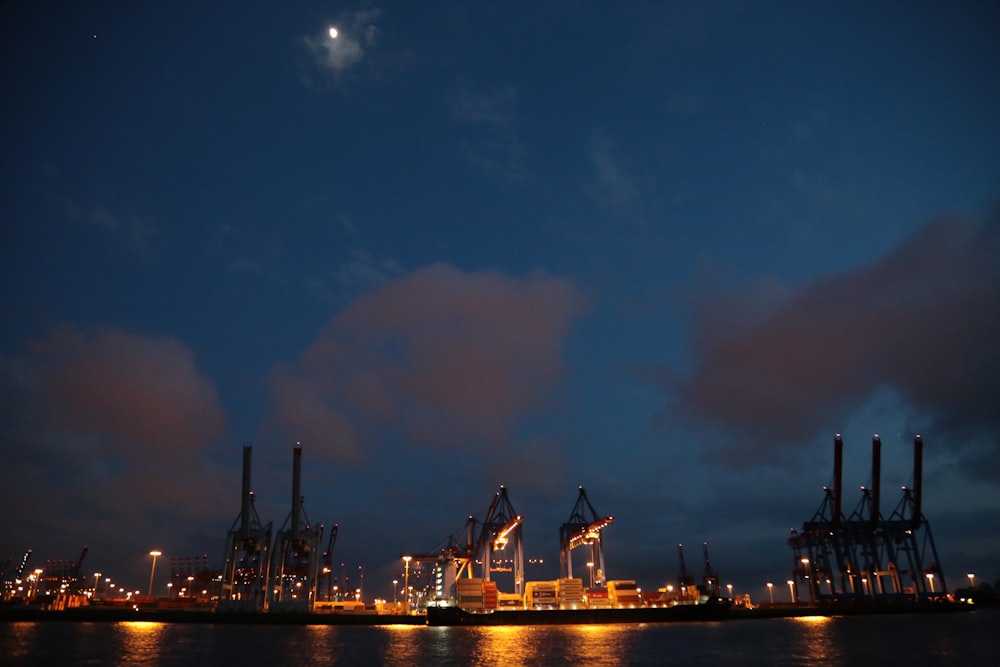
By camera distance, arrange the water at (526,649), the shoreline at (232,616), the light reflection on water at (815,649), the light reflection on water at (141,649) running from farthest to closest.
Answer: the shoreline at (232,616) → the light reflection on water at (141,649) → the water at (526,649) → the light reflection on water at (815,649)

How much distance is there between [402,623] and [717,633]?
2284 inches

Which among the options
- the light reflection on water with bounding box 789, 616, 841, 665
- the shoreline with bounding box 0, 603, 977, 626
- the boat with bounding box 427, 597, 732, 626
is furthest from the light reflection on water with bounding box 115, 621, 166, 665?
the boat with bounding box 427, 597, 732, 626

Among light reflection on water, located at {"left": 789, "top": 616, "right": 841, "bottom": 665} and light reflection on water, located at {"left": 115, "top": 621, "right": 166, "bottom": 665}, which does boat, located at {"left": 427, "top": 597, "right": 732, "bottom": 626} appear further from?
light reflection on water, located at {"left": 115, "top": 621, "right": 166, "bottom": 665}

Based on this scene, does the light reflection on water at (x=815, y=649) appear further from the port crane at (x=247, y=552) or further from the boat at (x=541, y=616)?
the port crane at (x=247, y=552)

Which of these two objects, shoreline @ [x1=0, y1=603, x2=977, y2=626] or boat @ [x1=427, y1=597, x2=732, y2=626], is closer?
boat @ [x1=427, y1=597, x2=732, y2=626]

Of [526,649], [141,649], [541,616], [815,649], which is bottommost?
[541,616]

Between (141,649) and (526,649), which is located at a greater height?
(141,649)

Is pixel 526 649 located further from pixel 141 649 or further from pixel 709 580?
pixel 709 580

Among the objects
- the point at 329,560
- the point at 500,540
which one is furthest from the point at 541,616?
the point at 329,560

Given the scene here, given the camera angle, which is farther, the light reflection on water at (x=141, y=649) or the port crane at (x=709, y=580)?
the port crane at (x=709, y=580)

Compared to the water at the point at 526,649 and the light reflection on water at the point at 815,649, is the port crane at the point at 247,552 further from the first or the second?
the light reflection on water at the point at 815,649

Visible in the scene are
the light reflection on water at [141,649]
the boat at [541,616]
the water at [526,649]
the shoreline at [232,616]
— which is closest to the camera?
the water at [526,649]

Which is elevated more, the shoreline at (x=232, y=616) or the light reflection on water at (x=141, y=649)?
the light reflection on water at (x=141, y=649)

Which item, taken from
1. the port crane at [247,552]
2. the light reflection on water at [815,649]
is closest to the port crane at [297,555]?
the port crane at [247,552]
